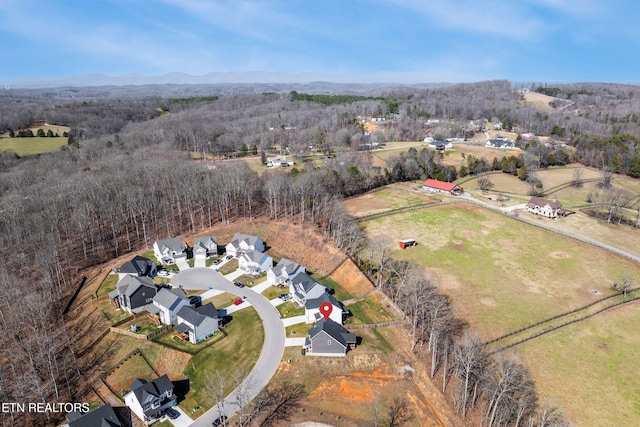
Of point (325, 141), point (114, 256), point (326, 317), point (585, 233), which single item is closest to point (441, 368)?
point (326, 317)

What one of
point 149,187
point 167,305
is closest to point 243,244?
point 167,305

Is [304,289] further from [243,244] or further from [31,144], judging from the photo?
[31,144]

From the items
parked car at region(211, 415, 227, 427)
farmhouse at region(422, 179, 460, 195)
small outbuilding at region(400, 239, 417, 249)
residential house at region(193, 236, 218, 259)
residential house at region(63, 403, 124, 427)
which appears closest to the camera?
residential house at region(63, 403, 124, 427)

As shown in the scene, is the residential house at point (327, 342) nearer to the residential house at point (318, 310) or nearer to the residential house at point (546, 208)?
the residential house at point (318, 310)

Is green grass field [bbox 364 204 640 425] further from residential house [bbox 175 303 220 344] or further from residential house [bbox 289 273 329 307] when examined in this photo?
residential house [bbox 175 303 220 344]

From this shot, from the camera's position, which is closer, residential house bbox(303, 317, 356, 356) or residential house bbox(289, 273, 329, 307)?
residential house bbox(303, 317, 356, 356)

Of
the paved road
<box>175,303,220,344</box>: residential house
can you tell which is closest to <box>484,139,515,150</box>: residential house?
the paved road

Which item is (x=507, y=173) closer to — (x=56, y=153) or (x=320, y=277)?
(x=320, y=277)
